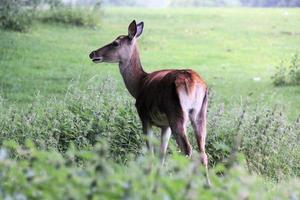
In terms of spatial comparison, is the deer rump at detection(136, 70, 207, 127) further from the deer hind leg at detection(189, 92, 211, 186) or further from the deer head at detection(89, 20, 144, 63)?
the deer head at detection(89, 20, 144, 63)

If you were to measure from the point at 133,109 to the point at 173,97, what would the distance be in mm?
1919

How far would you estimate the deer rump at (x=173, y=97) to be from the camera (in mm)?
6273

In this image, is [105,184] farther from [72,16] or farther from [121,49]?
[72,16]

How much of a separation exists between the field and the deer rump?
448 mm

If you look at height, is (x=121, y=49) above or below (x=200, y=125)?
above

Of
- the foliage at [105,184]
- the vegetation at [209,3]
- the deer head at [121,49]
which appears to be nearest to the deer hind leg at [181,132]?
the deer head at [121,49]

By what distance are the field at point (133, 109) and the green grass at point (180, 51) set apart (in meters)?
0.03

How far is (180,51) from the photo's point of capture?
17859 millimetres

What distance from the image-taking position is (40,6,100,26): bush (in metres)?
21.0

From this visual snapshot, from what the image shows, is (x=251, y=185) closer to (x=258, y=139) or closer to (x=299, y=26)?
(x=258, y=139)

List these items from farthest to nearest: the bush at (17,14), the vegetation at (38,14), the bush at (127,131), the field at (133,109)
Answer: the vegetation at (38,14) < the bush at (17,14) < the bush at (127,131) < the field at (133,109)

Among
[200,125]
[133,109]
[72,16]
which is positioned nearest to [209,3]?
[72,16]

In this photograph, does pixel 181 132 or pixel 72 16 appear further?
pixel 72 16

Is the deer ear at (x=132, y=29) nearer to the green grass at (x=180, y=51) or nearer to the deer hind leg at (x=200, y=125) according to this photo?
the deer hind leg at (x=200, y=125)
